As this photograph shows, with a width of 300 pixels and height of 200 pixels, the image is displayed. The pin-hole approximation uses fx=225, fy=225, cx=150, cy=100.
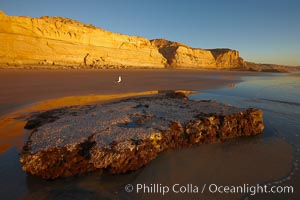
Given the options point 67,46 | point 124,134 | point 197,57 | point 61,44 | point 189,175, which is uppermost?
point 61,44

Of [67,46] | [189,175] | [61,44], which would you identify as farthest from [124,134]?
[67,46]

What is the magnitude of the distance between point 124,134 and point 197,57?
3192 inches

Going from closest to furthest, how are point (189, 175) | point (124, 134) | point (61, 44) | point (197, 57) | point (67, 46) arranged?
point (189, 175) < point (124, 134) < point (61, 44) < point (67, 46) < point (197, 57)

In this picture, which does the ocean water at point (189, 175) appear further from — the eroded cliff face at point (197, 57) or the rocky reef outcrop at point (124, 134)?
the eroded cliff face at point (197, 57)

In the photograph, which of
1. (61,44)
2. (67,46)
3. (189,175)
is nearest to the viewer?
(189,175)

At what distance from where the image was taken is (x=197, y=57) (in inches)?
3233

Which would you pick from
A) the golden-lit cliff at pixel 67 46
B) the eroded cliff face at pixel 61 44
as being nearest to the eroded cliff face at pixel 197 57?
the golden-lit cliff at pixel 67 46

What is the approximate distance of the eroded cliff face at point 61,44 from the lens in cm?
3300

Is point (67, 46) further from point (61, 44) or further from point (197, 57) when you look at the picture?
point (197, 57)

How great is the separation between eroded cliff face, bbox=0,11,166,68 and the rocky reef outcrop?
101 feet

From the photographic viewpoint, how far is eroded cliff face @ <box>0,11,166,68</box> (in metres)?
33.0

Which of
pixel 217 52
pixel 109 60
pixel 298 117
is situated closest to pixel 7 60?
pixel 109 60

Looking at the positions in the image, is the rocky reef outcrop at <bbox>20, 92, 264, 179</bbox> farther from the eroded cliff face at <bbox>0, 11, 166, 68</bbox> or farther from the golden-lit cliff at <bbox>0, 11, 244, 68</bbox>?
the eroded cliff face at <bbox>0, 11, 166, 68</bbox>

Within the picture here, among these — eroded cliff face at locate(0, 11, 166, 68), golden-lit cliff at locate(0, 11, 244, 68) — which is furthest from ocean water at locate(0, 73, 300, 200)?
eroded cliff face at locate(0, 11, 166, 68)
